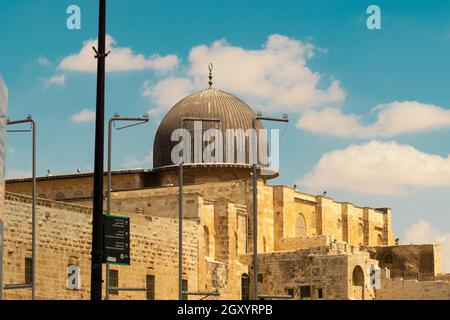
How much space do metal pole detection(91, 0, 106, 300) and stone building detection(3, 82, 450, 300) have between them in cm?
2424

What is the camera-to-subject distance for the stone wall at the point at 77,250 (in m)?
44.1

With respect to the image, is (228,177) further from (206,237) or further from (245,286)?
(245,286)

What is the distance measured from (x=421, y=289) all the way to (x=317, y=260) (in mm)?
6084

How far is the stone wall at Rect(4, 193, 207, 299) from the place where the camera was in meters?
44.1

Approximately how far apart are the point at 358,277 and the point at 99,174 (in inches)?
1657

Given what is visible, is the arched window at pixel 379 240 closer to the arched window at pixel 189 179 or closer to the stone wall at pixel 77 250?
the arched window at pixel 189 179

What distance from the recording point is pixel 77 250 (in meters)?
47.5

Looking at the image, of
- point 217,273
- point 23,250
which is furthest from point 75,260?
point 217,273

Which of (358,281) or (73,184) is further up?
(73,184)

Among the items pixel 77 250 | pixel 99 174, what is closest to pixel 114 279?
pixel 77 250

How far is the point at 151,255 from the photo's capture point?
52562mm

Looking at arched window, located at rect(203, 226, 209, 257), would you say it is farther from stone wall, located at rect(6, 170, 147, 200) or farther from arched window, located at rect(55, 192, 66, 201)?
arched window, located at rect(55, 192, 66, 201)

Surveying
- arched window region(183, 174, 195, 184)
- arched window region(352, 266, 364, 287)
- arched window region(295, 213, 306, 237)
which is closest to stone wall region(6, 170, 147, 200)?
arched window region(183, 174, 195, 184)
